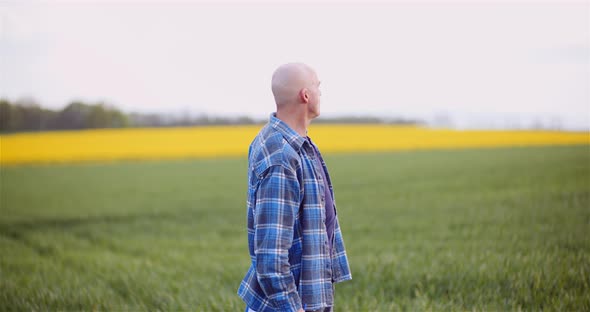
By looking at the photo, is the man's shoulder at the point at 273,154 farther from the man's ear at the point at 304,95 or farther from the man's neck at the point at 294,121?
the man's ear at the point at 304,95

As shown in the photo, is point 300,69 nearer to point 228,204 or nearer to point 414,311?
point 414,311

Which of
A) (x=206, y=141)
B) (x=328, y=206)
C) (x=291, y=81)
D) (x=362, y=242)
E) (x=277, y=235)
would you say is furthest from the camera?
(x=206, y=141)

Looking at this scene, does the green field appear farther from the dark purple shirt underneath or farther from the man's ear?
the man's ear

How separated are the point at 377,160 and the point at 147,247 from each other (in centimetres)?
1870

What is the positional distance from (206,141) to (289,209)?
35.2m

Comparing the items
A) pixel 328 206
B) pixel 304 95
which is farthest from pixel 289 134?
pixel 328 206

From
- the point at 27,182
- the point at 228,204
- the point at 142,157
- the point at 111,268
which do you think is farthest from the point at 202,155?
the point at 111,268

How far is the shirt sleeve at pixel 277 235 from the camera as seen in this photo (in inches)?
107

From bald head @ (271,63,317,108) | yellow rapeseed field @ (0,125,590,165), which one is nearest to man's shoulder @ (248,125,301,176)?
bald head @ (271,63,317,108)

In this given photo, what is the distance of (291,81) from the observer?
2.85 metres

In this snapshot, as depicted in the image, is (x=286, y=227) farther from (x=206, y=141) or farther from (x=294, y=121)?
(x=206, y=141)

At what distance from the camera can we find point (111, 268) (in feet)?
25.9

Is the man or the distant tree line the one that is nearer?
the man

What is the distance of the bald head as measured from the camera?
285 cm
